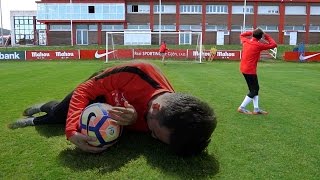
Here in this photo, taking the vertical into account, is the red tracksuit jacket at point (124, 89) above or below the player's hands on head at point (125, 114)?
above

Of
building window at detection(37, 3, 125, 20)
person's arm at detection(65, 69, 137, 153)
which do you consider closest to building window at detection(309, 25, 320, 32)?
building window at detection(37, 3, 125, 20)

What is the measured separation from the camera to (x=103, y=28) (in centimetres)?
6450

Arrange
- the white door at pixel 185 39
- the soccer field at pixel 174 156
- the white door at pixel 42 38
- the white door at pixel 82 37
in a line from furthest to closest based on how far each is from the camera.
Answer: the white door at pixel 42 38
the white door at pixel 82 37
the white door at pixel 185 39
the soccer field at pixel 174 156

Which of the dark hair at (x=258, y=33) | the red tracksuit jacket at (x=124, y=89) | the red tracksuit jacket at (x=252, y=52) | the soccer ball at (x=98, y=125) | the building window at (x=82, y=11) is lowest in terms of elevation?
the soccer ball at (x=98, y=125)

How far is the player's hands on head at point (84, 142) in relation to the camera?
180 inches

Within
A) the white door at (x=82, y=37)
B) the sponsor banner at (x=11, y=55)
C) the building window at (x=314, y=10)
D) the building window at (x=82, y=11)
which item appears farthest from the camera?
the white door at (x=82, y=37)

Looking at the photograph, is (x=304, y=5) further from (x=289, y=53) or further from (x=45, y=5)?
(x=45, y=5)

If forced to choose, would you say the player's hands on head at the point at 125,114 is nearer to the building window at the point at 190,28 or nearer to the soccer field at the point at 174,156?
the soccer field at the point at 174,156

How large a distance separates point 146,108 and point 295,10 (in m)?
66.0

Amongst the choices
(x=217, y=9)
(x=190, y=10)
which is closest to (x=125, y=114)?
(x=190, y=10)

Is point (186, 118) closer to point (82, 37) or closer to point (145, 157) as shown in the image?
point (145, 157)

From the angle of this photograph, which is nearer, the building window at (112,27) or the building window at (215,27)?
the building window at (112,27)

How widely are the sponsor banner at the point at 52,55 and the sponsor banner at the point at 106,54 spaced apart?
83cm

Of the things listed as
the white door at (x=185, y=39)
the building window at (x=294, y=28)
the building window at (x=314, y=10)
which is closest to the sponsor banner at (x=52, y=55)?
the white door at (x=185, y=39)
